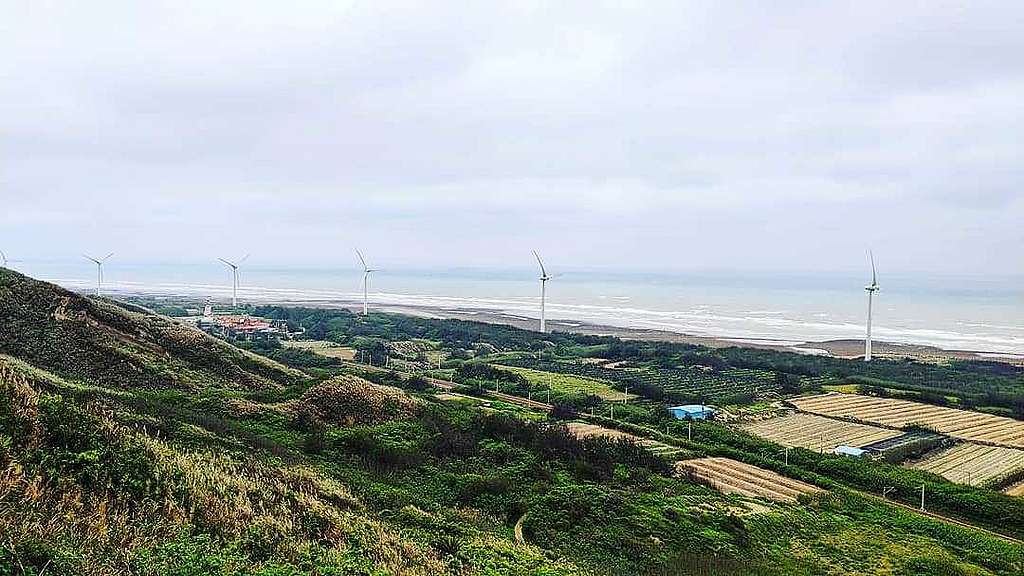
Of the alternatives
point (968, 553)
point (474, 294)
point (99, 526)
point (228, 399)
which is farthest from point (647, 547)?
A: point (474, 294)

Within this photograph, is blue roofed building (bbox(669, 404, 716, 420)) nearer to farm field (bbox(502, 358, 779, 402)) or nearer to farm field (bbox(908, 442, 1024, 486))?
farm field (bbox(502, 358, 779, 402))

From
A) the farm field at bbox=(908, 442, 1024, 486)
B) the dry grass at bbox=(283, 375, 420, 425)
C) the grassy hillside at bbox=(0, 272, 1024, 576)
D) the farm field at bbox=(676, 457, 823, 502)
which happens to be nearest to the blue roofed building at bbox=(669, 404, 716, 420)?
the farm field at bbox=(676, 457, 823, 502)

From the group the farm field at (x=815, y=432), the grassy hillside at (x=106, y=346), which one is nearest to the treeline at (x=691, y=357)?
the farm field at (x=815, y=432)

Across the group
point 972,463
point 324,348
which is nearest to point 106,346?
point 972,463

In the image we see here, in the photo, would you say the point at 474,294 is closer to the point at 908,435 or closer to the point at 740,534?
the point at 908,435

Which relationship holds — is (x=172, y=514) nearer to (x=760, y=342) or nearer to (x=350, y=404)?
(x=350, y=404)

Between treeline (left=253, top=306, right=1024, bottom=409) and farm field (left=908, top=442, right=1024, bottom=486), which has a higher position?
treeline (left=253, top=306, right=1024, bottom=409)

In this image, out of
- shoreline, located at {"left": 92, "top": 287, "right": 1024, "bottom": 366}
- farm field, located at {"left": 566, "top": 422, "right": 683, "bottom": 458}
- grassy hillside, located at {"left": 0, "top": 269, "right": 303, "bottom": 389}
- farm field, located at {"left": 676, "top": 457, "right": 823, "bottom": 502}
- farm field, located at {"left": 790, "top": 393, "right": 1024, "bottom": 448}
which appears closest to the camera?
farm field, located at {"left": 676, "top": 457, "right": 823, "bottom": 502}

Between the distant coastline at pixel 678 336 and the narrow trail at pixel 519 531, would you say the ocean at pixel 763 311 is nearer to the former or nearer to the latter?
the distant coastline at pixel 678 336
